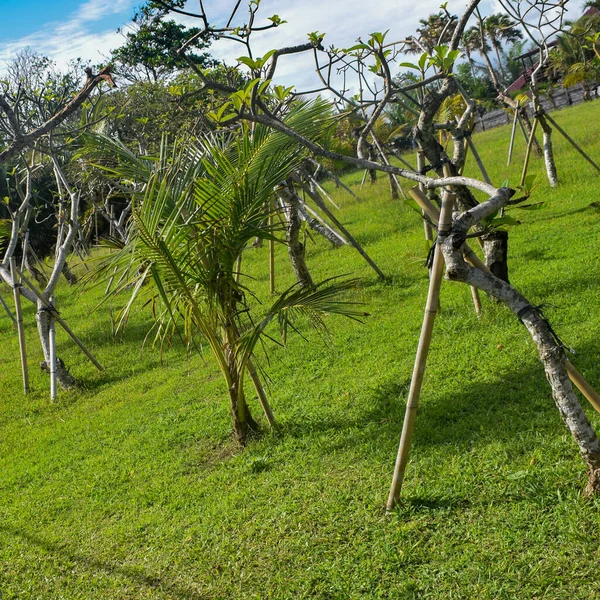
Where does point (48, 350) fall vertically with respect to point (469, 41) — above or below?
below

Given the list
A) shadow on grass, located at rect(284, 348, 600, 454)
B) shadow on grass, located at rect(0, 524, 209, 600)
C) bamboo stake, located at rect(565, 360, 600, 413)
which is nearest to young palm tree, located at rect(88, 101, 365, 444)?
shadow on grass, located at rect(284, 348, 600, 454)

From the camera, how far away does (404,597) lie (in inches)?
125

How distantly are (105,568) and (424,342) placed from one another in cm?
247

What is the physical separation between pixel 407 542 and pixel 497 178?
37.2 feet

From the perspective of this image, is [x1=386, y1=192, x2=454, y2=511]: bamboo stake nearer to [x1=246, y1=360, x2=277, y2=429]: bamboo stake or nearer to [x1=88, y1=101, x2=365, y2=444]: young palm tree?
[x1=88, y1=101, x2=365, y2=444]: young palm tree

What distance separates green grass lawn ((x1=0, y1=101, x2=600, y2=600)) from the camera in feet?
11.2

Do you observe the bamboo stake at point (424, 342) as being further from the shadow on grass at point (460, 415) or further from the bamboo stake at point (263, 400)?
the bamboo stake at point (263, 400)

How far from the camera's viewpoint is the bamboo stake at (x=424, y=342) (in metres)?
3.34

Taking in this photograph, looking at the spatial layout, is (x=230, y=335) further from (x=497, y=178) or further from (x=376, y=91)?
(x=497, y=178)

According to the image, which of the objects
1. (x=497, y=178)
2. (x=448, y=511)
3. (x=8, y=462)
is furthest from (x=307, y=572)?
(x=497, y=178)

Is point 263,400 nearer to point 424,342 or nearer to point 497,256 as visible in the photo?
point 424,342

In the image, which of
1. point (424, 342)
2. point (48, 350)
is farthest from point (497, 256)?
point (48, 350)

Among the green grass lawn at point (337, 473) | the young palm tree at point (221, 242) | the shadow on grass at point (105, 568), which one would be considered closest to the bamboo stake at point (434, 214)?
the green grass lawn at point (337, 473)

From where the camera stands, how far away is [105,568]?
4.15 meters
